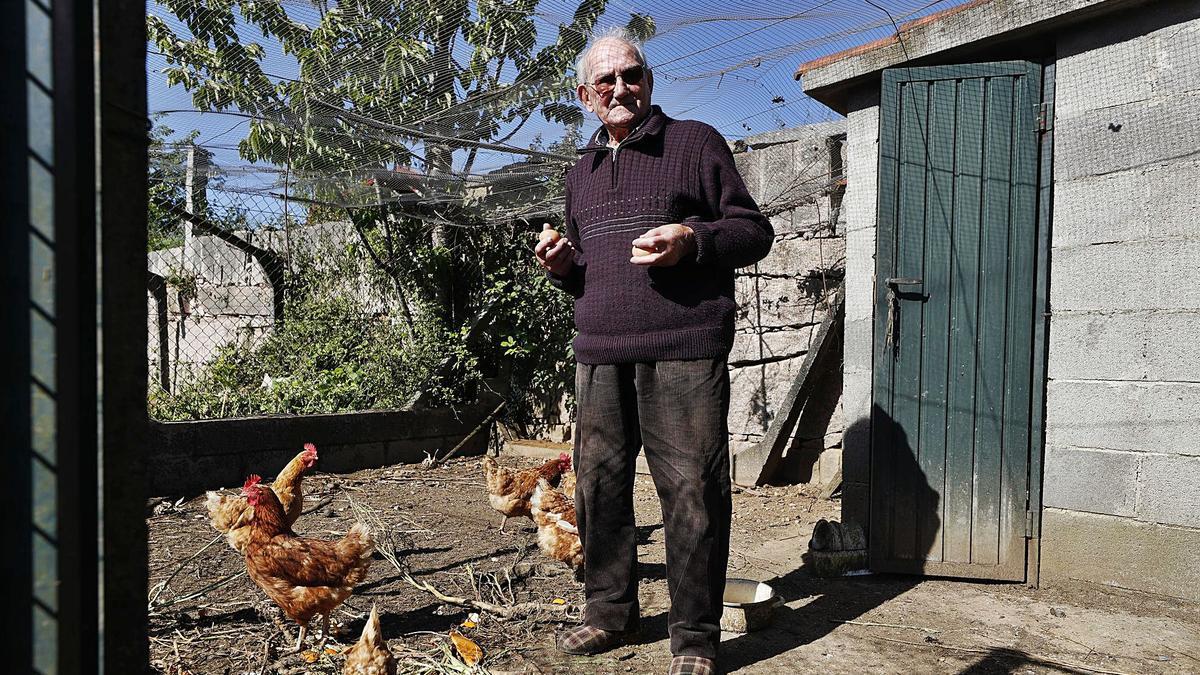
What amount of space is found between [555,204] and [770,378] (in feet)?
7.22

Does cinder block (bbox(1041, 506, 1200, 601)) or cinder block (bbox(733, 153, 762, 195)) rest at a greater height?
cinder block (bbox(733, 153, 762, 195))

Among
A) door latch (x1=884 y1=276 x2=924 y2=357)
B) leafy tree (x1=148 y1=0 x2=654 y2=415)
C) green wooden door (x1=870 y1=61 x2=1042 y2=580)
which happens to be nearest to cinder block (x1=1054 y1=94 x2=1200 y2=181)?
green wooden door (x1=870 y1=61 x2=1042 y2=580)

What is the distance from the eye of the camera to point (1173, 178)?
3.19 metres

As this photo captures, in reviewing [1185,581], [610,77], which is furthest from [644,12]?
[1185,581]

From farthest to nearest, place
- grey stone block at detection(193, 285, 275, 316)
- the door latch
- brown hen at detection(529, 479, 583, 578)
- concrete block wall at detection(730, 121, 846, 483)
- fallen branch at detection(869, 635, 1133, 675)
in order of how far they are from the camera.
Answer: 1. grey stone block at detection(193, 285, 275, 316)
2. concrete block wall at detection(730, 121, 846, 483)
3. the door latch
4. brown hen at detection(529, 479, 583, 578)
5. fallen branch at detection(869, 635, 1133, 675)

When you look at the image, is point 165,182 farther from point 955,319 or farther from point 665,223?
point 955,319

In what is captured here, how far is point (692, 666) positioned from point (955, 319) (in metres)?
2.09

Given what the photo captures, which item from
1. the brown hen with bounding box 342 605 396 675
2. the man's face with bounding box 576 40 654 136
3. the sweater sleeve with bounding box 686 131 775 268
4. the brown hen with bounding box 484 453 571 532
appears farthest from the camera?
the brown hen with bounding box 484 453 571 532

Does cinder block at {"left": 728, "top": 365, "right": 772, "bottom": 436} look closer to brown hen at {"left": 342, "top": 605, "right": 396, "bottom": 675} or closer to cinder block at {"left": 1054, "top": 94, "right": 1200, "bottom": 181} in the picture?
cinder block at {"left": 1054, "top": 94, "right": 1200, "bottom": 181}

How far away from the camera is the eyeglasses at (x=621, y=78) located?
2439mm

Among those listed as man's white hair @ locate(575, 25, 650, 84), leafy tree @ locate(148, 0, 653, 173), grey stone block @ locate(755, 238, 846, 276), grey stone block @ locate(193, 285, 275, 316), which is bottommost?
grey stone block @ locate(193, 285, 275, 316)

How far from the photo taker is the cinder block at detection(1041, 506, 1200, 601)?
319cm

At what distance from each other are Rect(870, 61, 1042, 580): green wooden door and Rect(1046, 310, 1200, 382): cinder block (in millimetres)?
144

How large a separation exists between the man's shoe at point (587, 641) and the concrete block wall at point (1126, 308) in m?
A: 2.09
